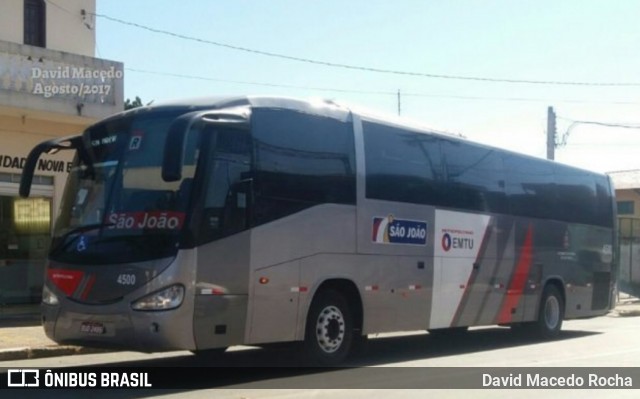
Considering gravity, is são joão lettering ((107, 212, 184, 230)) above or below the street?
above

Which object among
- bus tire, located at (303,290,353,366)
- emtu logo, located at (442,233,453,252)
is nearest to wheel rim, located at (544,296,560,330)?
emtu logo, located at (442,233,453,252)

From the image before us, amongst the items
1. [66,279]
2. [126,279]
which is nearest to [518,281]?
[126,279]

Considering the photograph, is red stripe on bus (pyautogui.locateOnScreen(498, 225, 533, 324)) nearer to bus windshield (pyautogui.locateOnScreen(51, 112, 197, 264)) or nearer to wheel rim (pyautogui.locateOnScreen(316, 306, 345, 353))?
wheel rim (pyautogui.locateOnScreen(316, 306, 345, 353))

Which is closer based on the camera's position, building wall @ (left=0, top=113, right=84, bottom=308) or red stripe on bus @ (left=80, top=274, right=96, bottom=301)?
red stripe on bus @ (left=80, top=274, right=96, bottom=301)

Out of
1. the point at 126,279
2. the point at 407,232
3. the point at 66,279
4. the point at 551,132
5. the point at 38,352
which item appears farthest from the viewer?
the point at 551,132

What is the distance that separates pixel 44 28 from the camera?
1997 cm

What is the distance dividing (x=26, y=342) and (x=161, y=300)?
534cm

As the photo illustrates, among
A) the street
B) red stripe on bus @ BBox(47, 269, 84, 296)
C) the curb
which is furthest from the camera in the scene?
the curb

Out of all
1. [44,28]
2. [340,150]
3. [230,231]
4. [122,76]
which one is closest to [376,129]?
[340,150]

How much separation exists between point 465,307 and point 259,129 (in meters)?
6.20

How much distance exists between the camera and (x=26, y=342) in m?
14.2

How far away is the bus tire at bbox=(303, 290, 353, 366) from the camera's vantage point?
39.0 feet

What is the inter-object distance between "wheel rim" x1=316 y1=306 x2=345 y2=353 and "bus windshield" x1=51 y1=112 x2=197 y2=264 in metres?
2.89

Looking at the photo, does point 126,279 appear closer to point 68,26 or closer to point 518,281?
point 518,281
